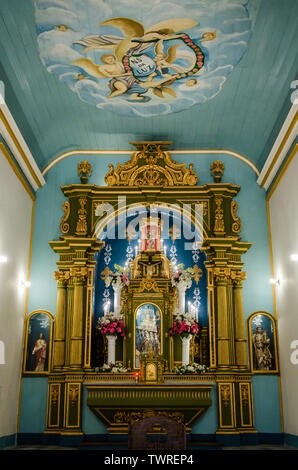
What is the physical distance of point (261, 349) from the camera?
968 centimetres

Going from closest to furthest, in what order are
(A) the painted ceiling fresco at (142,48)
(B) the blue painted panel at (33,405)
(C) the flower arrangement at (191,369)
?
(A) the painted ceiling fresco at (142,48) < (B) the blue painted panel at (33,405) < (C) the flower arrangement at (191,369)

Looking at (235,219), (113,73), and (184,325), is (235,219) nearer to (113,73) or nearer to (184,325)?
Result: (184,325)

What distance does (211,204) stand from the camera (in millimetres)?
10594

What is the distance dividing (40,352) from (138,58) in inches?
230

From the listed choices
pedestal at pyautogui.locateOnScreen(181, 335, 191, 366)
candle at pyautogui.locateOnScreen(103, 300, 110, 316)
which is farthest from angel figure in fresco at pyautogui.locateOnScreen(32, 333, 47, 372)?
pedestal at pyautogui.locateOnScreen(181, 335, 191, 366)

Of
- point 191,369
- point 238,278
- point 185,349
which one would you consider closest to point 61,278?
point 185,349

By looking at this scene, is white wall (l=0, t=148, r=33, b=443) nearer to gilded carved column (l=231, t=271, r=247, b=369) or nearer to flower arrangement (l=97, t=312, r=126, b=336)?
flower arrangement (l=97, t=312, r=126, b=336)

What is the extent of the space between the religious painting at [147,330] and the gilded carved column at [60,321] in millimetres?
1500

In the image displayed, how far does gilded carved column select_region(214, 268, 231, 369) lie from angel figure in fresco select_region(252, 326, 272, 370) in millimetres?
585

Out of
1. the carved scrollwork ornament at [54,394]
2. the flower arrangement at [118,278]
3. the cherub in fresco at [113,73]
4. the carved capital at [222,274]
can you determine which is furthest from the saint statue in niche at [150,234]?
the carved scrollwork ornament at [54,394]

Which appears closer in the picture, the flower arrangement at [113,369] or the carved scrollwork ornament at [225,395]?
the carved scrollwork ornament at [225,395]

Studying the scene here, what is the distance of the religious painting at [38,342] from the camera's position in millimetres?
9578

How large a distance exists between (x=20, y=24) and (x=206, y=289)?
20.7ft

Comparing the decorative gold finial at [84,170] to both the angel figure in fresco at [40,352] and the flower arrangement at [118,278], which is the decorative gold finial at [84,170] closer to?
the flower arrangement at [118,278]
